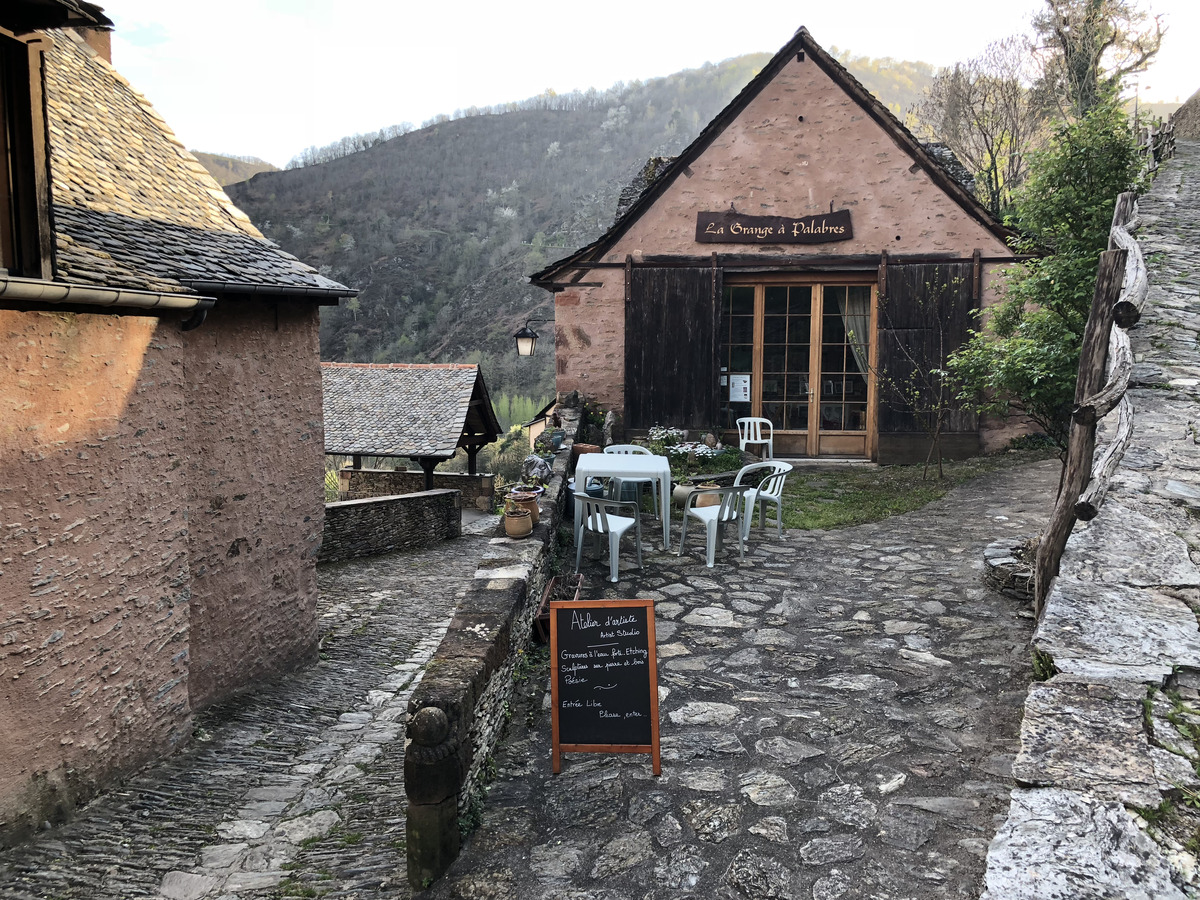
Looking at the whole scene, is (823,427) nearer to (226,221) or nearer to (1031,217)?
(1031,217)

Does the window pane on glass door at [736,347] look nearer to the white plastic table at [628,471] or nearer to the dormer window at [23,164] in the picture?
the white plastic table at [628,471]

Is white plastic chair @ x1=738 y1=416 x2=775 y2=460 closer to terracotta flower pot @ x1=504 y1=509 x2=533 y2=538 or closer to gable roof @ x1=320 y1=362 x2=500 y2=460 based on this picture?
terracotta flower pot @ x1=504 y1=509 x2=533 y2=538

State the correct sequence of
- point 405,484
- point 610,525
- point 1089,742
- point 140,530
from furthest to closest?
1. point 405,484
2. point 610,525
3. point 140,530
4. point 1089,742

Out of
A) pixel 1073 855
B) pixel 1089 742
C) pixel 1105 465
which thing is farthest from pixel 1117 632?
pixel 1105 465

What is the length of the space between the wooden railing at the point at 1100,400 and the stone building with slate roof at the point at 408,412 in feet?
39.1

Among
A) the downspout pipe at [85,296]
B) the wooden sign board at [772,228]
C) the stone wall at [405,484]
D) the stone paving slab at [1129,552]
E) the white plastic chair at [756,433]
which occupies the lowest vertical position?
the stone wall at [405,484]

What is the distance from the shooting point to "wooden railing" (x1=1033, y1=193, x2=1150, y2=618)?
342cm

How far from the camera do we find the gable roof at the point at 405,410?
16.1 metres

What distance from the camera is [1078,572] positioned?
2.67 m

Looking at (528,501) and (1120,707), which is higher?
(1120,707)

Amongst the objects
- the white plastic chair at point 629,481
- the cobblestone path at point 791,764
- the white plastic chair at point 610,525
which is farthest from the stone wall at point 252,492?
the cobblestone path at point 791,764

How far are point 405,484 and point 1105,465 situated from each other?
55.4 ft

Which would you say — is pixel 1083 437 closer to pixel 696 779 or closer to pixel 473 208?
pixel 696 779

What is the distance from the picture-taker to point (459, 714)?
3.38 metres
